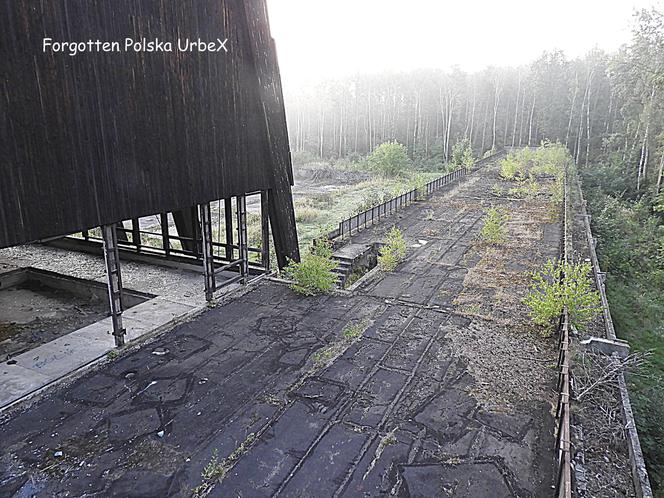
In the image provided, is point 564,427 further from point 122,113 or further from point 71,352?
point 122,113

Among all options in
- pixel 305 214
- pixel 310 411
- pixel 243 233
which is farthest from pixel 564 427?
pixel 305 214

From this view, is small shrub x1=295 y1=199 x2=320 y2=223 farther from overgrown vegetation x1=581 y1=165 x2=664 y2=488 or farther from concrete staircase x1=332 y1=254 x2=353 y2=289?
overgrown vegetation x1=581 y1=165 x2=664 y2=488

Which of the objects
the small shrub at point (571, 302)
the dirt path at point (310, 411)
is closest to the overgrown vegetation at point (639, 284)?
the small shrub at point (571, 302)

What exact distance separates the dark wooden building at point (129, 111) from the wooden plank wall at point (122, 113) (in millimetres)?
17

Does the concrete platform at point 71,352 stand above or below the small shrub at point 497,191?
above

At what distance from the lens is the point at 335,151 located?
57.1 meters

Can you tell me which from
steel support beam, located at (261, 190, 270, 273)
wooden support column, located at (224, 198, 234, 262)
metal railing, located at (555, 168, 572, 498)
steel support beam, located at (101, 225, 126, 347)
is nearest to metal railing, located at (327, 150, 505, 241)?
steel support beam, located at (261, 190, 270, 273)

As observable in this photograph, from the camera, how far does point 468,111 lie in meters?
54.2

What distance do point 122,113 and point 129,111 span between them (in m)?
0.14

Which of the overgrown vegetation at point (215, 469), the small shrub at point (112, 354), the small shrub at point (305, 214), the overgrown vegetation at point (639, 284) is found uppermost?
the small shrub at point (112, 354)

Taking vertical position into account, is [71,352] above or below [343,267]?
above

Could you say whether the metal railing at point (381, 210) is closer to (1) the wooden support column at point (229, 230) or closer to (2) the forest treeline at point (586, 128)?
(1) the wooden support column at point (229, 230)

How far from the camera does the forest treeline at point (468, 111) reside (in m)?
44.4

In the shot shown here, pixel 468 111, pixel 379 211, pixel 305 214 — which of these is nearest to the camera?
pixel 379 211
